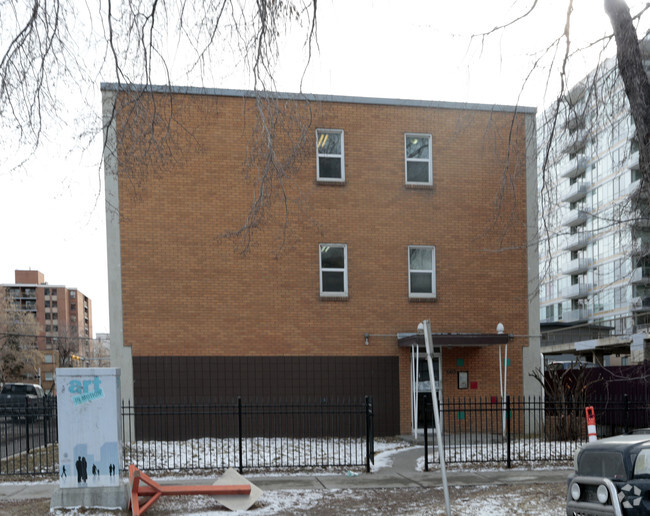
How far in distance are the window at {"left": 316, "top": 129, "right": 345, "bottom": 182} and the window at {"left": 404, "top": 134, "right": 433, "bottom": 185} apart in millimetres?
1876

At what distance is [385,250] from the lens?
19594 mm

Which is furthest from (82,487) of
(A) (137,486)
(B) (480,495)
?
(B) (480,495)

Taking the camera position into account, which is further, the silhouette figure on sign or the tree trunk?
the silhouette figure on sign

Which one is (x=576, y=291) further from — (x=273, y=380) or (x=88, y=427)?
(x=88, y=427)

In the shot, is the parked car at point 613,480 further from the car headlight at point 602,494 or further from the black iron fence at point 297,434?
the black iron fence at point 297,434

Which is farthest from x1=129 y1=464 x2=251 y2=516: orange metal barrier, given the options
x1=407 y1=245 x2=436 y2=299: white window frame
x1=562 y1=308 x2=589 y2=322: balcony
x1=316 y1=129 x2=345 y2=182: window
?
x1=562 y1=308 x2=589 y2=322: balcony

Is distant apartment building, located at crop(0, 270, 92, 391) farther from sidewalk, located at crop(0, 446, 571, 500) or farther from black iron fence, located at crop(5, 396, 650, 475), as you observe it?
sidewalk, located at crop(0, 446, 571, 500)

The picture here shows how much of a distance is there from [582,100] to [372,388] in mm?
10504

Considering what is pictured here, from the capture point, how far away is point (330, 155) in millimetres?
19578

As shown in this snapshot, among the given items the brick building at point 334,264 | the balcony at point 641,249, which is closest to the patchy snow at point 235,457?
the brick building at point 334,264

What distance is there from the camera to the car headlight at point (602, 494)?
274 inches

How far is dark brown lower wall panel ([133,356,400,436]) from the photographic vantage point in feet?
59.9

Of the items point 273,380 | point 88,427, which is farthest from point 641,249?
point 273,380

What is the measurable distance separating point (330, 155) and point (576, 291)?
6284cm
